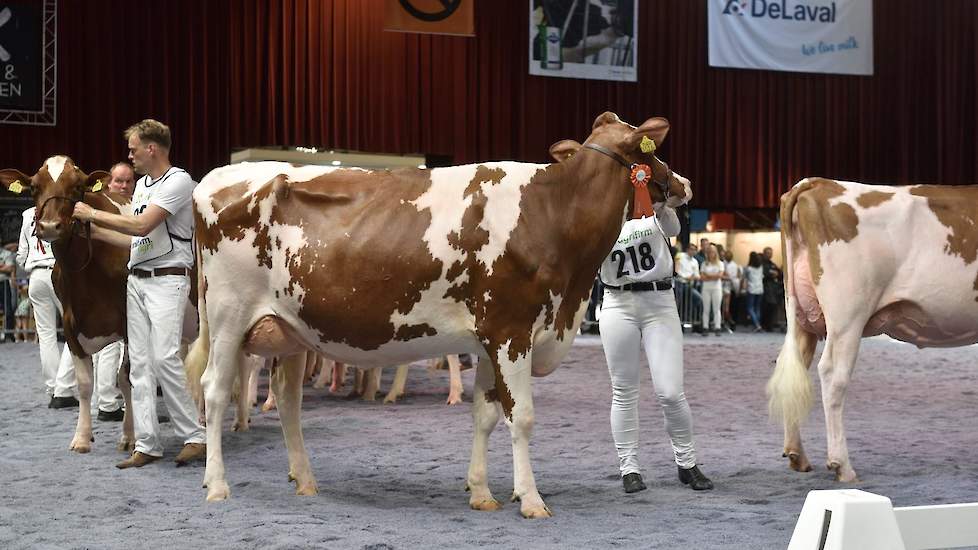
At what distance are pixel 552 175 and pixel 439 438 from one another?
2469 mm

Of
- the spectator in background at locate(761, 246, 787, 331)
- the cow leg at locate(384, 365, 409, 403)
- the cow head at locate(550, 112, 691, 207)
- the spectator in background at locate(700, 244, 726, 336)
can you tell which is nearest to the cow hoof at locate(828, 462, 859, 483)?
the cow head at locate(550, 112, 691, 207)

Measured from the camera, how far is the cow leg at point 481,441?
4.65 m

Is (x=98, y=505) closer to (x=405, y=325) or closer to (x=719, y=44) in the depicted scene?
(x=405, y=325)

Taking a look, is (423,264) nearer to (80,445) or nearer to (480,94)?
(80,445)

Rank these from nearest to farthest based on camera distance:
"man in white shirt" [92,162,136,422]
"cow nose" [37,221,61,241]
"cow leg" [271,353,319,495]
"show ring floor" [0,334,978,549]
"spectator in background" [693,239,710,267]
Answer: "show ring floor" [0,334,978,549] < "cow leg" [271,353,319,495] < "cow nose" [37,221,61,241] < "man in white shirt" [92,162,136,422] < "spectator in background" [693,239,710,267]

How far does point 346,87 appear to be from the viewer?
17.9 m

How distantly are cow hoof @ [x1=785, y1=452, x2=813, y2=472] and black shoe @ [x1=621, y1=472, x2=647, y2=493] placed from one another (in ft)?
3.31

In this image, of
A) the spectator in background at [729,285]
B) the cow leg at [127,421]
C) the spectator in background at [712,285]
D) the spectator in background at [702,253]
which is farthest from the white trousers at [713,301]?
the cow leg at [127,421]

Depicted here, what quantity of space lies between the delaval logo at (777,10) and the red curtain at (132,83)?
8683mm

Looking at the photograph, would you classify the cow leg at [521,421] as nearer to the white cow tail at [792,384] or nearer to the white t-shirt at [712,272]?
the white cow tail at [792,384]

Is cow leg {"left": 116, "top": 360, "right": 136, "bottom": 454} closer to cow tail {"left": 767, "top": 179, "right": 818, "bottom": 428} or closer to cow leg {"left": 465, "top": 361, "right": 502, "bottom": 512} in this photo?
cow leg {"left": 465, "top": 361, "right": 502, "bottom": 512}

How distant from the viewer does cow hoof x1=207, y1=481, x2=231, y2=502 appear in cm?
471

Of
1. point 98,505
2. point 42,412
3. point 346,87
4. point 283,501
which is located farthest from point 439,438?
point 346,87

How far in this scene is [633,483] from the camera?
5.00 metres
